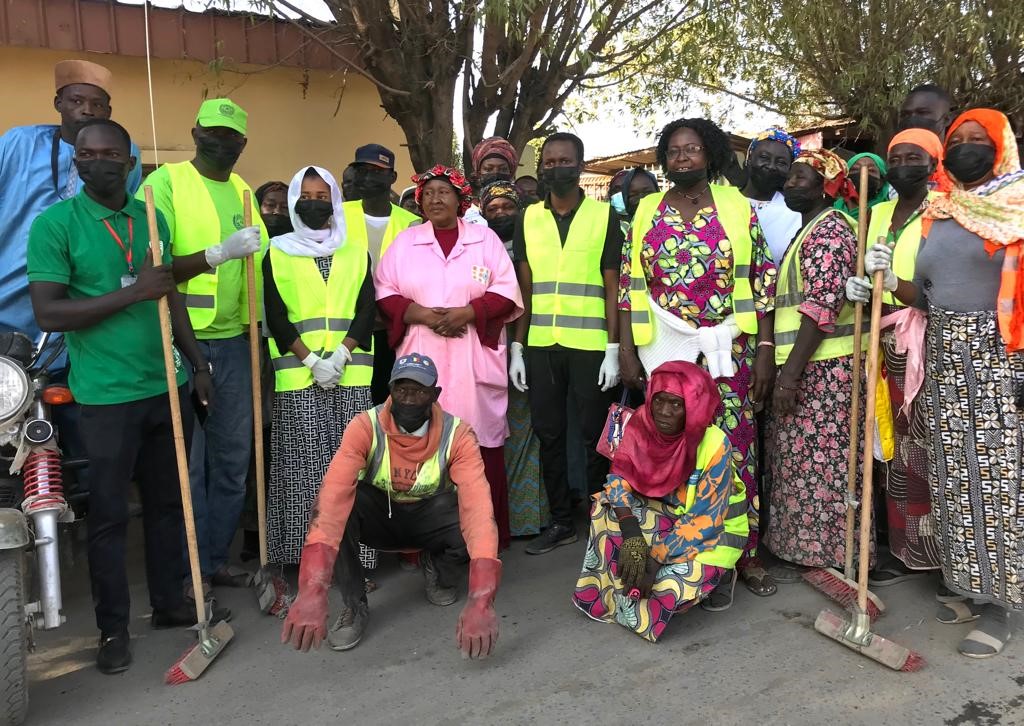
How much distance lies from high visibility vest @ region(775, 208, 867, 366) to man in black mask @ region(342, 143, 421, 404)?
2.00 meters

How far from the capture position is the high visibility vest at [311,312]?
3893mm

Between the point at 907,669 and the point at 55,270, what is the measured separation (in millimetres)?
3486

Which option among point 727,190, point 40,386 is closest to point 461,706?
point 40,386

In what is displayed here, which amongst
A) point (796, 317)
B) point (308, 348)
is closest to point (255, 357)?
point (308, 348)

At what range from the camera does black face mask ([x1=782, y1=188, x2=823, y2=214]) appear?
3836mm

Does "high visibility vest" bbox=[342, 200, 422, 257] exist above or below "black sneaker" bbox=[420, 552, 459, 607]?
above

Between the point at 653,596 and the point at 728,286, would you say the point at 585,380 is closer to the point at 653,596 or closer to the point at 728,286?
the point at 728,286

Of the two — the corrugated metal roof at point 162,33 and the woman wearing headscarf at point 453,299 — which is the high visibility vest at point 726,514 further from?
the corrugated metal roof at point 162,33

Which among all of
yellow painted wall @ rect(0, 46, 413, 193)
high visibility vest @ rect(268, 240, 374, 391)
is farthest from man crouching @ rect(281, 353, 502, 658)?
yellow painted wall @ rect(0, 46, 413, 193)

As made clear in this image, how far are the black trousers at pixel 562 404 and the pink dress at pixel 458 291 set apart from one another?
0.22 meters

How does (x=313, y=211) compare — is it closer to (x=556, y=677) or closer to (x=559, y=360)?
(x=559, y=360)

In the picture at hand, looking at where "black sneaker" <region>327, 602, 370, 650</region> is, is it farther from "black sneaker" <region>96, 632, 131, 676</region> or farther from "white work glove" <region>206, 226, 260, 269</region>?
"white work glove" <region>206, 226, 260, 269</region>

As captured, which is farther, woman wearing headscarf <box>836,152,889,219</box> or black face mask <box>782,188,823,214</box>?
woman wearing headscarf <box>836,152,889,219</box>

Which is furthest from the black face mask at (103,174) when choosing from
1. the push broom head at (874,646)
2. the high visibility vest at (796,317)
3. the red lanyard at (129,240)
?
the push broom head at (874,646)
